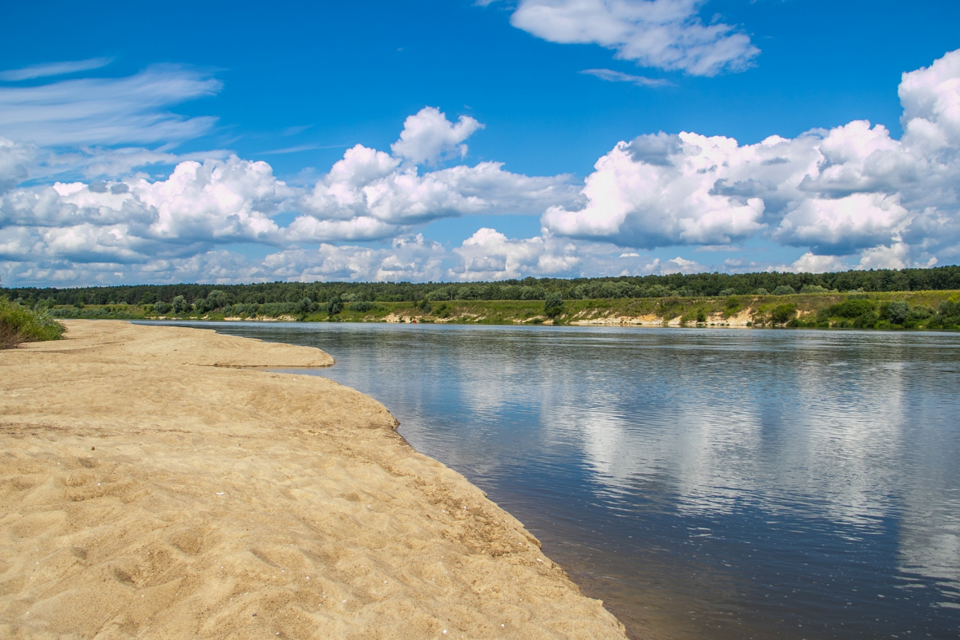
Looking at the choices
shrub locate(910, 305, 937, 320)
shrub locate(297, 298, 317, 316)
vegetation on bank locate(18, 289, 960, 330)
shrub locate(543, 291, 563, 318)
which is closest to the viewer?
shrub locate(910, 305, 937, 320)

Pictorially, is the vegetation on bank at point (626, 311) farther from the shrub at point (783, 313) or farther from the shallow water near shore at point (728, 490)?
the shallow water near shore at point (728, 490)

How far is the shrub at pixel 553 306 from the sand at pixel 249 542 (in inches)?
5028

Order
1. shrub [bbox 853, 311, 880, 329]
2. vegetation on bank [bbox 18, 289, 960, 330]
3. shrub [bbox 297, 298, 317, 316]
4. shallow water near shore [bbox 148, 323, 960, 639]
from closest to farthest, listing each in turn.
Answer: shallow water near shore [bbox 148, 323, 960, 639]
vegetation on bank [bbox 18, 289, 960, 330]
shrub [bbox 853, 311, 880, 329]
shrub [bbox 297, 298, 317, 316]

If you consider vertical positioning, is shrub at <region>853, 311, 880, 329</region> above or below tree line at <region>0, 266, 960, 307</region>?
below

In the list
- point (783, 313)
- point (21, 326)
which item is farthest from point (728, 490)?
point (783, 313)

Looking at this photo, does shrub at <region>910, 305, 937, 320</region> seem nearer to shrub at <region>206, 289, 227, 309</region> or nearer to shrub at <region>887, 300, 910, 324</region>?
shrub at <region>887, 300, 910, 324</region>

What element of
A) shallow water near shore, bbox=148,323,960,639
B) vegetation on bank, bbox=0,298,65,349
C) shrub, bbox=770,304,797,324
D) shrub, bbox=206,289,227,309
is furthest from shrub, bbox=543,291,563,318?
shallow water near shore, bbox=148,323,960,639

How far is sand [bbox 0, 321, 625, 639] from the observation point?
5.38 metres

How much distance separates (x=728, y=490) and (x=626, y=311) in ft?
414

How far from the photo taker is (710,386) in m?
28.9

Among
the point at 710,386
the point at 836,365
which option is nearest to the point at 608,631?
the point at 710,386

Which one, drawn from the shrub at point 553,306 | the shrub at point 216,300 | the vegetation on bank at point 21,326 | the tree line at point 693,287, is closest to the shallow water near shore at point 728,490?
the vegetation on bank at point 21,326

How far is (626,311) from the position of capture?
135m

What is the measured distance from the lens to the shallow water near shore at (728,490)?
7.59m
